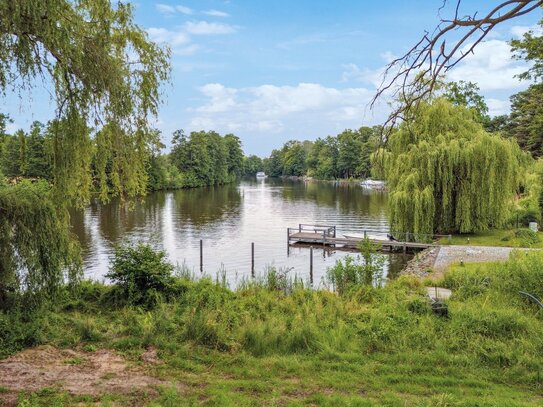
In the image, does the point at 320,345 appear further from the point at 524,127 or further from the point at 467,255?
the point at 524,127

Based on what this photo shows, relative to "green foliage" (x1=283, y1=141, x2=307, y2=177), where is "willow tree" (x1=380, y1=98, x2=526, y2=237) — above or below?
below

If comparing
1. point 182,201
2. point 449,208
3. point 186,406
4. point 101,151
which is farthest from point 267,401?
point 182,201

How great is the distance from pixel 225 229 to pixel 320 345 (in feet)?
87.3

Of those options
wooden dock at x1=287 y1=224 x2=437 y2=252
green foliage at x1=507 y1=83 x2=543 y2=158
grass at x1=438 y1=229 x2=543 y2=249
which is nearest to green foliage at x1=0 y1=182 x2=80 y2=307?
wooden dock at x1=287 y1=224 x2=437 y2=252

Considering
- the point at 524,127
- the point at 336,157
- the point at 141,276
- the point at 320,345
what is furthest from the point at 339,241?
the point at 336,157

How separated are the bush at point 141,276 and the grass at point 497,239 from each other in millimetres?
16911

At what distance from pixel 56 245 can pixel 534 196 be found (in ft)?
94.3

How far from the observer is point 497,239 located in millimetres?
22719

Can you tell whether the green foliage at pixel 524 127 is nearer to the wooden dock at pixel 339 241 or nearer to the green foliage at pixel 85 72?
the wooden dock at pixel 339 241

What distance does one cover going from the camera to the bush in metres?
10.3

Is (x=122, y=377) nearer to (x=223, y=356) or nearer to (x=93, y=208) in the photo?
(x=223, y=356)

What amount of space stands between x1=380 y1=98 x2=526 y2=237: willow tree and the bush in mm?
15802

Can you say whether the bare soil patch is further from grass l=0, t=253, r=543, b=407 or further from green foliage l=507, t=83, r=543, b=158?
green foliage l=507, t=83, r=543, b=158

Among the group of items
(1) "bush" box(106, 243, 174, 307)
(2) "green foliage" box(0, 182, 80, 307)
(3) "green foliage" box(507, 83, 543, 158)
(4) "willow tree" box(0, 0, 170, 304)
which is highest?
(3) "green foliage" box(507, 83, 543, 158)
